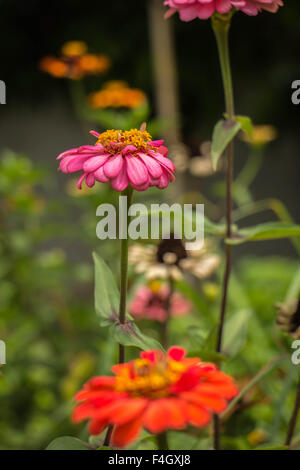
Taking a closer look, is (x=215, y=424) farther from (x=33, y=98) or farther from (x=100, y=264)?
(x=33, y=98)

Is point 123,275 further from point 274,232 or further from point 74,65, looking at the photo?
point 74,65

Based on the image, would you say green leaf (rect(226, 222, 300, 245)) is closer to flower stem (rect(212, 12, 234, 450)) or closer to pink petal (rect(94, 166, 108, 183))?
flower stem (rect(212, 12, 234, 450))

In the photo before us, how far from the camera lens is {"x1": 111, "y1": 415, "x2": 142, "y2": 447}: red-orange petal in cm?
22

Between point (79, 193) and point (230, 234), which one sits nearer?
point (230, 234)

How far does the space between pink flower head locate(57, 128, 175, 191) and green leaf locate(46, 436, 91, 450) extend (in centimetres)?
16

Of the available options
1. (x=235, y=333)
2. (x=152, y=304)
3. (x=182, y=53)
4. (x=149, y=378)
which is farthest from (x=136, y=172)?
(x=182, y=53)

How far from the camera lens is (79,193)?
968mm

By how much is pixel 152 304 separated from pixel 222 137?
425mm

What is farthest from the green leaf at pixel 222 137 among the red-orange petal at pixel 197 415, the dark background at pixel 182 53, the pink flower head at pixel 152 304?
the dark background at pixel 182 53

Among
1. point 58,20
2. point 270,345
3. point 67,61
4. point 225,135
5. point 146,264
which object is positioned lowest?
point 270,345

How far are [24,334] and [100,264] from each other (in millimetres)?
569

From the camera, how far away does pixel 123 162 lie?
0.30m

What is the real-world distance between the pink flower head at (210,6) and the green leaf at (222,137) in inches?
3.3
